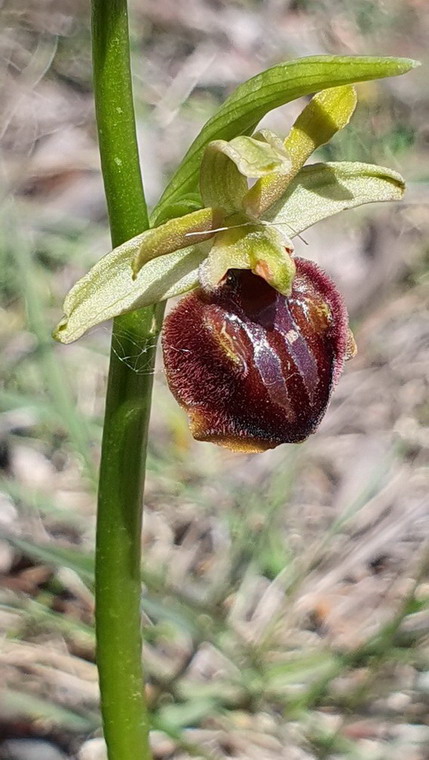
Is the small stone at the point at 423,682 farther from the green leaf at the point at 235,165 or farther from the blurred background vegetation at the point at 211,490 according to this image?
the green leaf at the point at 235,165

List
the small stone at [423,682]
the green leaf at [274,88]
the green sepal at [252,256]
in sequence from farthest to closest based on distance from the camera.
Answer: the small stone at [423,682] → the green sepal at [252,256] → the green leaf at [274,88]

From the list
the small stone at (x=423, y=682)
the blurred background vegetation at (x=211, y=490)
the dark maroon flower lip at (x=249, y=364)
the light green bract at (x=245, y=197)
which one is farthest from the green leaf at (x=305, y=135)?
the small stone at (x=423, y=682)

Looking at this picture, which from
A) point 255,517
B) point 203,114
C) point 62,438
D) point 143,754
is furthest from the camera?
point 203,114

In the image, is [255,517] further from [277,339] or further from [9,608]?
[277,339]

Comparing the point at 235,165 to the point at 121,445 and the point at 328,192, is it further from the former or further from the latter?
the point at 121,445

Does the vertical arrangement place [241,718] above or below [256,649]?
below

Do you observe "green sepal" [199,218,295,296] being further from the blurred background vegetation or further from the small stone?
the small stone

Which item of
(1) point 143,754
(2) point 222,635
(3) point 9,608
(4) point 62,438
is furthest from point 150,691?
(4) point 62,438
